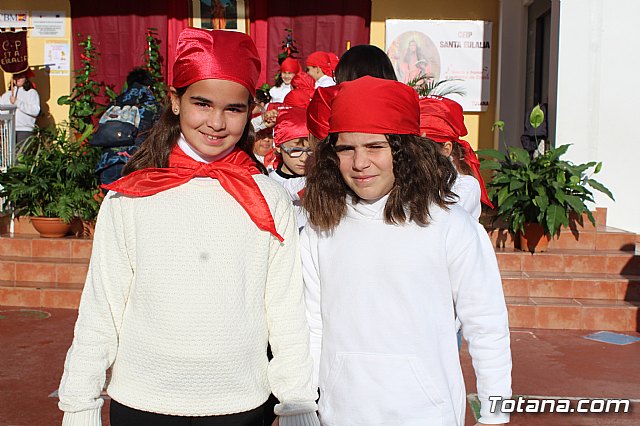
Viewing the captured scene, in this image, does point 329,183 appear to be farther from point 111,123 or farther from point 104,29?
point 104,29

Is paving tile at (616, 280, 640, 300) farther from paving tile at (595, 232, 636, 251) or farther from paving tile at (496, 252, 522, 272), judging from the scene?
paving tile at (496, 252, 522, 272)

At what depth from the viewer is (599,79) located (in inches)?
309

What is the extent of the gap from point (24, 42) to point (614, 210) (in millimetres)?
7821

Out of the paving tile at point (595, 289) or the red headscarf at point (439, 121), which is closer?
the red headscarf at point (439, 121)

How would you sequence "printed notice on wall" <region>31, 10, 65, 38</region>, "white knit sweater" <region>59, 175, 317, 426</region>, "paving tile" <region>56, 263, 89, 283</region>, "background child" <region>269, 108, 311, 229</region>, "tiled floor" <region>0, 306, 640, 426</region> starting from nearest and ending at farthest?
1. "white knit sweater" <region>59, 175, 317, 426</region>
2. "background child" <region>269, 108, 311, 229</region>
3. "tiled floor" <region>0, 306, 640, 426</region>
4. "paving tile" <region>56, 263, 89, 283</region>
5. "printed notice on wall" <region>31, 10, 65, 38</region>

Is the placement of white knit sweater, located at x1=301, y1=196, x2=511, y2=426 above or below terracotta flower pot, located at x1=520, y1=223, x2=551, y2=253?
above

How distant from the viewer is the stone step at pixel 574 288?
670cm

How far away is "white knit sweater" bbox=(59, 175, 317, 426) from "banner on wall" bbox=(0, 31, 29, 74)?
9179 millimetres

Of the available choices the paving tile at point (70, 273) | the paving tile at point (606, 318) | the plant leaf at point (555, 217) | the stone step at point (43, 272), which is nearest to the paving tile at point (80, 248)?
the stone step at point (43, 272)

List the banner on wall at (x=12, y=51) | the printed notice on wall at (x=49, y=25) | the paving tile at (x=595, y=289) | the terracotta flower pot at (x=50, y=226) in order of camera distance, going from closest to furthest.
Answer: the paving tile at (x=595, y=289) → the terracotta flower pot at (x=50, y=226) → the banner on wall at (x=12, y=51) → the printed notice on wall at (x=49, y=25)

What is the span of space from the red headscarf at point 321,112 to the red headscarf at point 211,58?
1.44 feet

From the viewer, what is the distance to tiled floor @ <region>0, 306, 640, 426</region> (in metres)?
4.41

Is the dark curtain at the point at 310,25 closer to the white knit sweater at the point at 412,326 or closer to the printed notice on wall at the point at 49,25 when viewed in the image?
the printed notice on wall at the point at 49,25

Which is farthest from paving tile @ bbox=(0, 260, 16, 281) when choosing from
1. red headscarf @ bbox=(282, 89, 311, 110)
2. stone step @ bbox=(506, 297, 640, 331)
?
stone step @ bbox=(506, 297, 640, 331)
